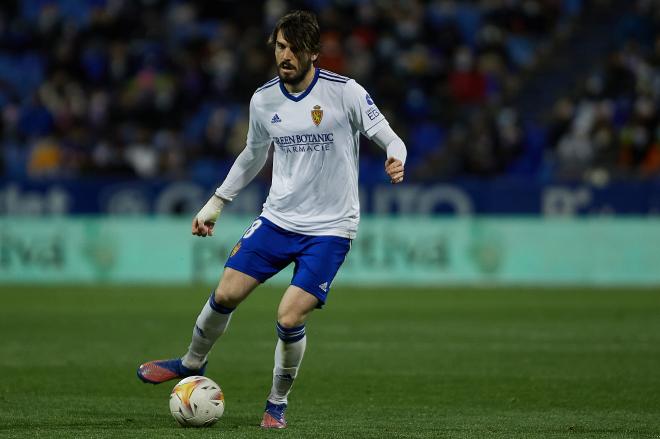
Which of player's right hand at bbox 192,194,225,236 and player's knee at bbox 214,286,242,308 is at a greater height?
player's right hand at bbox 192,194,225,236

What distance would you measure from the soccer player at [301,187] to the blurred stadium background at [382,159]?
18.4 ft

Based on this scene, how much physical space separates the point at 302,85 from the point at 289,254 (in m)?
0.99

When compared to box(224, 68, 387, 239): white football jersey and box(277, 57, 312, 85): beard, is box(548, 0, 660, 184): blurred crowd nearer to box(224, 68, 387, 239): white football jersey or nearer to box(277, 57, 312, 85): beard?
box(224, 68, 387, 239): white football jersey

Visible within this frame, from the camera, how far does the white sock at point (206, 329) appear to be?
7449 mm

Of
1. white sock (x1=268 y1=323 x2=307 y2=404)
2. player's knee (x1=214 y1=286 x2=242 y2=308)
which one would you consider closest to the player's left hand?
white sock (x1=268 y1=323 x2=307 y2=404)

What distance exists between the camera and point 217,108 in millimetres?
24359

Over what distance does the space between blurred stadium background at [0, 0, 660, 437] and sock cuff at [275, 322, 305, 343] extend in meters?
5.70

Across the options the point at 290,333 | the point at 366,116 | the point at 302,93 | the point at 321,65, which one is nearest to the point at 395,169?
the point at 366,116

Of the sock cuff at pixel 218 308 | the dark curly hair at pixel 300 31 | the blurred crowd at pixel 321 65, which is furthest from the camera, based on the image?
the blurred crowd at pixel 321 65

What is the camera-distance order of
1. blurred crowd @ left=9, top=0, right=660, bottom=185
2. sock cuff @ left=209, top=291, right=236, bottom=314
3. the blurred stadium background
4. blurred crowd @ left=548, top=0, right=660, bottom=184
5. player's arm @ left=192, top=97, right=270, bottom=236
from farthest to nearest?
1. blurred crowd @ left=9, top=0, right=660, bottom=185
2. blurred crowd @ left=548, top=0, right=660, bottom=184
3. the blurred stadium background
4. player's arm @ left=192, top=97, right=270, bottom=236
5. sock cuff @ left=209, top=291, right=236, bottom=314

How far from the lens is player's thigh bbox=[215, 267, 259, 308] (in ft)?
23.9

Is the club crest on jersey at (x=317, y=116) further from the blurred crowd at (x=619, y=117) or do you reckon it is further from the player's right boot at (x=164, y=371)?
the blurred crowd at (x=619, y=117)

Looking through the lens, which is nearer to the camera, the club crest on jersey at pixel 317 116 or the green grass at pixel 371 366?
the club crest on jersey at pixel 317 116

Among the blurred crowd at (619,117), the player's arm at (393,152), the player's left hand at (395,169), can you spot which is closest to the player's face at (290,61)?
the player's arm at (393,152)
